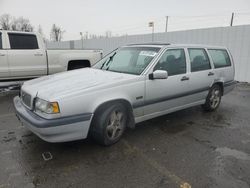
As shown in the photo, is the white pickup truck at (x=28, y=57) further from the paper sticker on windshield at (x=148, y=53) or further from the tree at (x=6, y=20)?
the tree at (x=6, y=20)

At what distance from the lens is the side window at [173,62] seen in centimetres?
395

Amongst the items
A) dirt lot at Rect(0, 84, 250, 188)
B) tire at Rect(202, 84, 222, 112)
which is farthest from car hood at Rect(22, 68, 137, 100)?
tire at Rect(202, 84, 222, 112)

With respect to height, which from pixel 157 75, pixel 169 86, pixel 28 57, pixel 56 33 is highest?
pixel 56 33

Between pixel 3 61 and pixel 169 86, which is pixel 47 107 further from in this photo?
pixel 3 61

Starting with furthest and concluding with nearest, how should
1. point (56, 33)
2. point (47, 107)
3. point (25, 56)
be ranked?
point (56, 33)
point (25, 56)
point (47, 107)

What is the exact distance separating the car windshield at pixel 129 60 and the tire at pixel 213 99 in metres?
2.12

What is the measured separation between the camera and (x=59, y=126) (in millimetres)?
2775

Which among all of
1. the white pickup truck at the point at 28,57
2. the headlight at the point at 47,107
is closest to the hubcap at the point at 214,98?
the headlight at the point at 47,107

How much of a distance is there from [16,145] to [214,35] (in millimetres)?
9508

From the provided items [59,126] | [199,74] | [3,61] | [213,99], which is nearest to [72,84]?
[59,126]

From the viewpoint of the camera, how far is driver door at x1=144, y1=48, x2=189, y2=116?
3750 mm

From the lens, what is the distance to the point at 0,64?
247 inches

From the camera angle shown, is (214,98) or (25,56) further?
(25,56)

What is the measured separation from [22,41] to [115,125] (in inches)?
197
